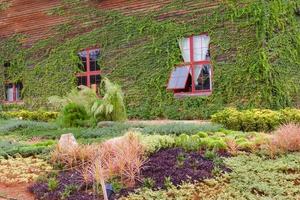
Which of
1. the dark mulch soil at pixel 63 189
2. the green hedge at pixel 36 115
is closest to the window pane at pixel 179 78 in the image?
the green hedge at pixel 36 115

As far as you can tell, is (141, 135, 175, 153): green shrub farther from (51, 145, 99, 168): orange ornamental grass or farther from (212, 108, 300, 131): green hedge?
(212, 108, 300, 131): green hedge

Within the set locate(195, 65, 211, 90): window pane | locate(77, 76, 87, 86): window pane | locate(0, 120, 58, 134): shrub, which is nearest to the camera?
locate(0, 120, 58, 134): shrub

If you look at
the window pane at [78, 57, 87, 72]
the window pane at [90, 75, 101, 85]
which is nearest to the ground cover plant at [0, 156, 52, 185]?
the window pane at [90, 75, 101, 85]

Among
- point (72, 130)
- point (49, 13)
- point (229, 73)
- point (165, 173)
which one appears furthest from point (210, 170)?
point (49, 13)

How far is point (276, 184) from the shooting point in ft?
17.1

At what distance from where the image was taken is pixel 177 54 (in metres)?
14.6

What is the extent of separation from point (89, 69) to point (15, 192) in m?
11.8

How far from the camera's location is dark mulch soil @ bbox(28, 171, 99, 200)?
5078mm

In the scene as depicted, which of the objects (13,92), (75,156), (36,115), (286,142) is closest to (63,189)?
(75,156)

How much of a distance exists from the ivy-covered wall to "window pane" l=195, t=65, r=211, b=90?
37 centimetres

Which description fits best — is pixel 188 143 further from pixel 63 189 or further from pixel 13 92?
pixel 13 92

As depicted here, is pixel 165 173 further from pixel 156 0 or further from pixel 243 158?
pixel 156 0

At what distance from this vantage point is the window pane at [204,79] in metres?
14.1

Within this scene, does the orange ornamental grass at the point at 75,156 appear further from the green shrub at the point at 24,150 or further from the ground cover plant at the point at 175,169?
the green shrub at the point at 24,150
